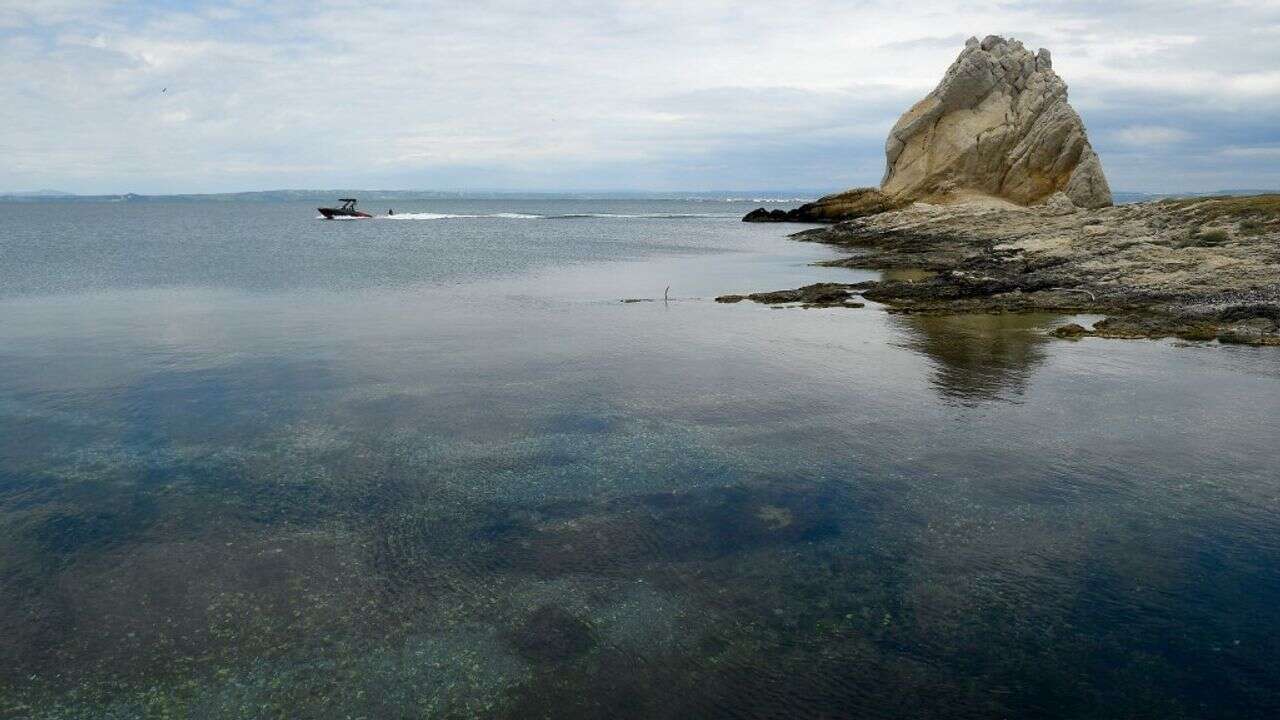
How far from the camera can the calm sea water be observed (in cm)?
898

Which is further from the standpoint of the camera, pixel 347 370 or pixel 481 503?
pixel 347 370

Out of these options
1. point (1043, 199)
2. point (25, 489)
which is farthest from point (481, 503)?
point (1043, 199)

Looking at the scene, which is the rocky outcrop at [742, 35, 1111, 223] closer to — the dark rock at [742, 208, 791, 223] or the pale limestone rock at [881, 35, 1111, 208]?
the pale limestone rock at [881, 35, 1111, 208]

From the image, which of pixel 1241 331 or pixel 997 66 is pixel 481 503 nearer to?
pixel 1241 331

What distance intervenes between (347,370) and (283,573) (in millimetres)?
12573

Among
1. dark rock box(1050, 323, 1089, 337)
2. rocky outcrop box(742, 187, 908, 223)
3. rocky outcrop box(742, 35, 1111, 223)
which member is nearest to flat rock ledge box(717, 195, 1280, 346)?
dark rock box(1050, 323, 1089, 337)

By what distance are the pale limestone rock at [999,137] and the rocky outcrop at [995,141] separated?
10cm

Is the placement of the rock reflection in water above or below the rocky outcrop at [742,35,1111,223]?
below

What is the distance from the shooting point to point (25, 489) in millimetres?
14062

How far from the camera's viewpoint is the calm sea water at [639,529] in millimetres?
8984

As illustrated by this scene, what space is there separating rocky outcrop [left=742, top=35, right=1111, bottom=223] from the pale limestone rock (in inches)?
4.1

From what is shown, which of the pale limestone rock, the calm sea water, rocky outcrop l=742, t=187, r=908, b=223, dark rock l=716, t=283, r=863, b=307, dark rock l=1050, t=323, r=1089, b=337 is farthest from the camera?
rocky outcrop l=742, t=187, r=908, b=223

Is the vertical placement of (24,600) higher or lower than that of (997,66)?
lower

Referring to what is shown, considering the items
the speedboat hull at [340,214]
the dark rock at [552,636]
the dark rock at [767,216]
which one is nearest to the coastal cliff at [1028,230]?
the dark rock at [767,216]
